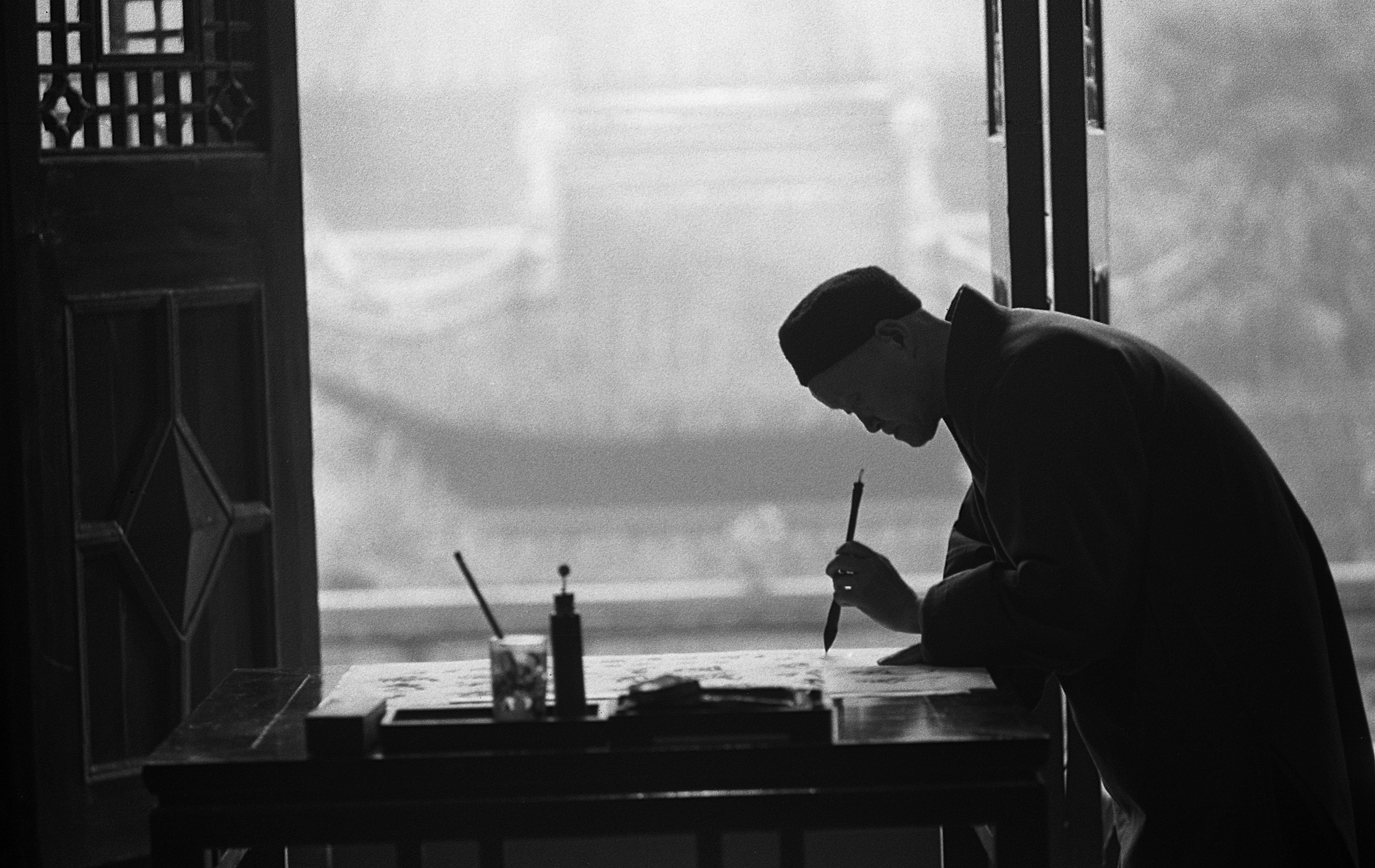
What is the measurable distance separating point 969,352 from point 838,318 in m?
0.17

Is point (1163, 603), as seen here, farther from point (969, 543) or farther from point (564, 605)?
point (564, 605)

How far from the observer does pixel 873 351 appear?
1.97 metres

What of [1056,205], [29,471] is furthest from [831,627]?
[29,471]

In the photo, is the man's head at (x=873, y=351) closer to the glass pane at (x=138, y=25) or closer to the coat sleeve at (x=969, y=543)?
the coat sleeve at (x=969, y=543)

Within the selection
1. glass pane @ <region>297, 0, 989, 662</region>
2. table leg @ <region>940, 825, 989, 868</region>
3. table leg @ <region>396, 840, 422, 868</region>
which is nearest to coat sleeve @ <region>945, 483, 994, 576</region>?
table leg @ <region>940, 825, 989, 868</region>

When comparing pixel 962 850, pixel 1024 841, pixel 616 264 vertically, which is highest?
pixel 616 264

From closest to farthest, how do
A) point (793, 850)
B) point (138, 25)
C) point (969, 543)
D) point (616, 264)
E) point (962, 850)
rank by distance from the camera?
point (793, 850) → point (969, 543) → point (962, 850) → point (138, 25) → point (616, 264)

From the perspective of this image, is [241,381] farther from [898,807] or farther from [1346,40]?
[1346,40]

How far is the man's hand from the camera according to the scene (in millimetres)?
1964

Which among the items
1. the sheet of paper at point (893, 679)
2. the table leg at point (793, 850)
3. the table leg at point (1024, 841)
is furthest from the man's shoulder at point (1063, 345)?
the table leg at point (793, 850)

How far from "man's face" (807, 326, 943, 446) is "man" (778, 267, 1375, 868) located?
4 centimetres

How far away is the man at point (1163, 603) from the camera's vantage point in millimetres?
1798

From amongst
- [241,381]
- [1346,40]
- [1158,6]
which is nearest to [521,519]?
[1158,6]

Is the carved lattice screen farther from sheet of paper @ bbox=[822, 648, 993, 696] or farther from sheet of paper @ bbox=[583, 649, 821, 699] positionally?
sheet of paper @ bbox=[822, 648, 993, 696]
